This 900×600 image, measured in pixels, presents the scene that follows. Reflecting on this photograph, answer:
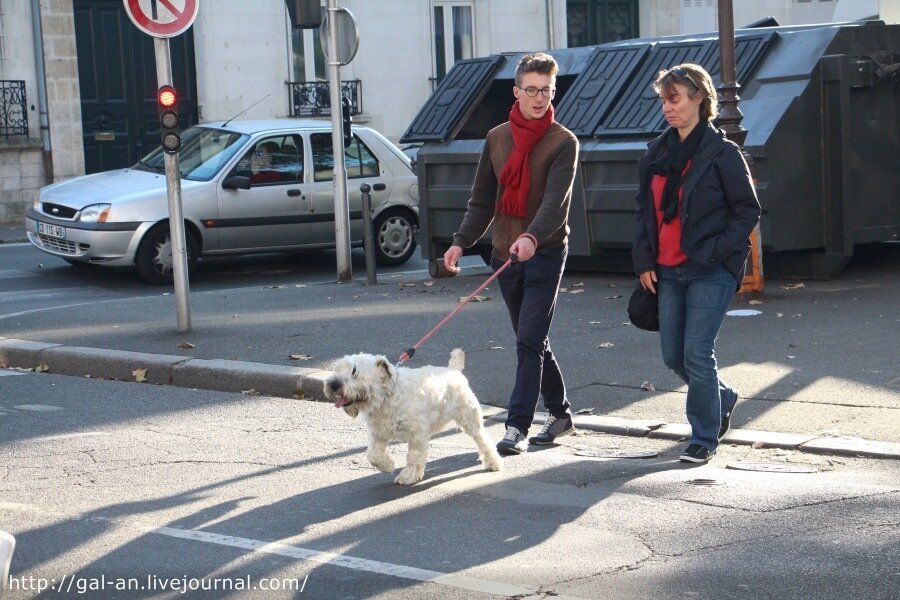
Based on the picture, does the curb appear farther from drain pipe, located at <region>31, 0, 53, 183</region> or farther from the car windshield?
drain pipe, located at <region>31, 0, 53, 183</region>

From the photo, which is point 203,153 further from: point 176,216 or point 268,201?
point 176,216

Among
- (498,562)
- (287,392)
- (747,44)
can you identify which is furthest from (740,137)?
(498,562)

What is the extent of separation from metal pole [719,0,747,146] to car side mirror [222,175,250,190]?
5.72 metres

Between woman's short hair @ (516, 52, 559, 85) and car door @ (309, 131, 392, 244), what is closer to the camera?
woman's short hair @ (516, 52, 559, 85)

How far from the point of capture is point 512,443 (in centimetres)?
670

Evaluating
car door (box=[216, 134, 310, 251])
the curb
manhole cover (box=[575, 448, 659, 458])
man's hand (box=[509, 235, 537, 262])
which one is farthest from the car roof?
man's hand (box=[509, 235, 537, 262])

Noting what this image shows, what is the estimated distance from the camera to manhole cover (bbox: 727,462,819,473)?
629 centimetres

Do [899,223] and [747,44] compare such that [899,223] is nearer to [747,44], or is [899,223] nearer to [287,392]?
[747,44]

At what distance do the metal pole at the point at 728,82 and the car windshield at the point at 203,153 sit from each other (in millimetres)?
6073

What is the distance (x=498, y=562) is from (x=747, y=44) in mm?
8304

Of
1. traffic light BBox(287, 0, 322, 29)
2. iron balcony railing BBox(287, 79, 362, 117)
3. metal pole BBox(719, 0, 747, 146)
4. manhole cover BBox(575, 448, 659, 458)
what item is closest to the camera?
manhole cover BBox(575, 448, 659, 458)

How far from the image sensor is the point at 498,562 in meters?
4.94

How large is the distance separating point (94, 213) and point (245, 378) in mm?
5974

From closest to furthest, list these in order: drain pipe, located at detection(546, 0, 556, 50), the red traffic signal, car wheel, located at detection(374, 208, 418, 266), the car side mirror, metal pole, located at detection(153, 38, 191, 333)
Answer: the red traffic signal → metal pole, located at detection(153, 38, 191, 333) → the car side mirror → car wheel, located at detection(374, 208, 418, 266) → drain pipe, located at detection(546, 0, 556, 50)
